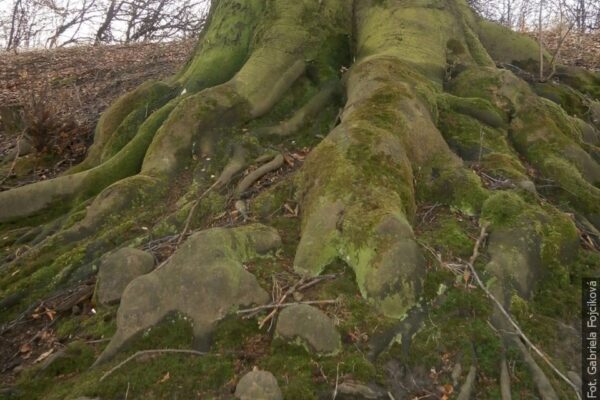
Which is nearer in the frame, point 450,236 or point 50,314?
point 450,236

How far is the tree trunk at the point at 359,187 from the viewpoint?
10.3ft

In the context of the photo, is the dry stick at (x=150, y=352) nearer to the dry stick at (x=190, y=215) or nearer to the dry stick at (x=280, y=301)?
the dry stick at (x=280, y=301)

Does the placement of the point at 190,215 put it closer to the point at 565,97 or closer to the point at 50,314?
the point at 50,314

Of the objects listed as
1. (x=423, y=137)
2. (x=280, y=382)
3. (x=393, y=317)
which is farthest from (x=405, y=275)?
(x=423, y=137)

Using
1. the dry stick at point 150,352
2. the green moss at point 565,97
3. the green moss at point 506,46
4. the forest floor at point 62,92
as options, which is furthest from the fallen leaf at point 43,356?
the green moss at point 506,46

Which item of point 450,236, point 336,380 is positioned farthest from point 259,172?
point 336,380

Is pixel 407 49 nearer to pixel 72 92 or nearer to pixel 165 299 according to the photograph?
pixel 165 299

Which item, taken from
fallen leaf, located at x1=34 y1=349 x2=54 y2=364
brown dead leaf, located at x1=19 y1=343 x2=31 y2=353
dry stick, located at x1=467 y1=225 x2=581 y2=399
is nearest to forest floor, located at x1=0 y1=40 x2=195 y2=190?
brown dead leaf, located at x1=19 y1=343 x2=31 y2=353

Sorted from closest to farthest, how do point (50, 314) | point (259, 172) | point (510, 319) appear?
point (510, 319) < point (50, 314) < point (259, 172)

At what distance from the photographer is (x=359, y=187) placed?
12.0 ft

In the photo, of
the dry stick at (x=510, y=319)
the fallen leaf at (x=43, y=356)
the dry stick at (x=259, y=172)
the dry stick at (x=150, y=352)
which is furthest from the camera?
the dry stick at (x=259, y=172)

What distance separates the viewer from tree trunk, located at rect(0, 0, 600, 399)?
3.13 metres

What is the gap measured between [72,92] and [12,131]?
181 cm

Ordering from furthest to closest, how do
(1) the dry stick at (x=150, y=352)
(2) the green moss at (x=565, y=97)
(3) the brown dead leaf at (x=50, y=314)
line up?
(2) the green moss at (x=565, y=97), (3) the brown dead leaf at (x=50, y=314), (1) the dry stick at (x=150, y=352)
